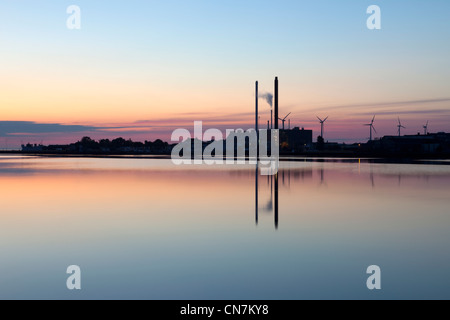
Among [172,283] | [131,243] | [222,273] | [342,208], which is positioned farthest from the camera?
[342,208]

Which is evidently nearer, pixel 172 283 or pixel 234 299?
pixel 234 299

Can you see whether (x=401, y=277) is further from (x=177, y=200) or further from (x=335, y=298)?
(x=177, y=200)

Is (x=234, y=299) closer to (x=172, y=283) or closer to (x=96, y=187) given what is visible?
(x=172, y=283)

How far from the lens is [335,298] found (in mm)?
7082

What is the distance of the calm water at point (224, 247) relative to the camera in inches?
300

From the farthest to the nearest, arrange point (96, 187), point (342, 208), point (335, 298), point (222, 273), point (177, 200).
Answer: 1. point (96, 187)
2. point (177, 200)
3. point (342, 208)
4. point (222, 273)
5. point (335, 298)

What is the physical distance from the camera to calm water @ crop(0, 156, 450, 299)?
762cm

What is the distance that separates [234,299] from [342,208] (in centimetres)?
1133

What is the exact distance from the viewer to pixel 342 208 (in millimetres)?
17406

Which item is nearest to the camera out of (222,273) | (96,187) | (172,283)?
(172,283)

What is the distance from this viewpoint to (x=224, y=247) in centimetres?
1069
